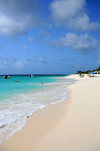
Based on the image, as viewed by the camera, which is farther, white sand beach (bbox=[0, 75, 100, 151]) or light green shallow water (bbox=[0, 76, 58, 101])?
light green shallow water (bbox=[0, 76, 58, 101])

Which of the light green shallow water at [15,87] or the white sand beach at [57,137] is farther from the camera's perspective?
the light green shallow water at [15,87]

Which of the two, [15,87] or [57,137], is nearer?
[57,137]

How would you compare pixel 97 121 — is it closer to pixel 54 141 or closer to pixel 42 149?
pixel 54 141

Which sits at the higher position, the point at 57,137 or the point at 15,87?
the point at 57,137

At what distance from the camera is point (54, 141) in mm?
3088

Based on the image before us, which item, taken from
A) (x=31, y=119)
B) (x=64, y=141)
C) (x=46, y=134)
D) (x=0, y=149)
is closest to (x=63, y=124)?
(x=46, y=134)

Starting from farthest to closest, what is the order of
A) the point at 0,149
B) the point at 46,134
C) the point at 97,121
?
the point at 97,121
the point at 46,134
the point at 0,149

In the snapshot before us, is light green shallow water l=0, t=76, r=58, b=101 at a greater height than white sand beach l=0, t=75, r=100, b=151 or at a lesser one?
lesser

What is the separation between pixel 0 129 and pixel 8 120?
2.82 feet

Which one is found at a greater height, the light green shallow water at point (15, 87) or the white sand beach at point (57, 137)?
the white sand beach at point (57, 137)

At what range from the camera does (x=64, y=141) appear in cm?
305

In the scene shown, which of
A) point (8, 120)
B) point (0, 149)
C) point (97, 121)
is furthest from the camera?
point (8, 120)

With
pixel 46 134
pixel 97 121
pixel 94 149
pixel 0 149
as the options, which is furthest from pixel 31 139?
pixel 97 121

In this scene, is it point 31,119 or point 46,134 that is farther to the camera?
point 31,119
